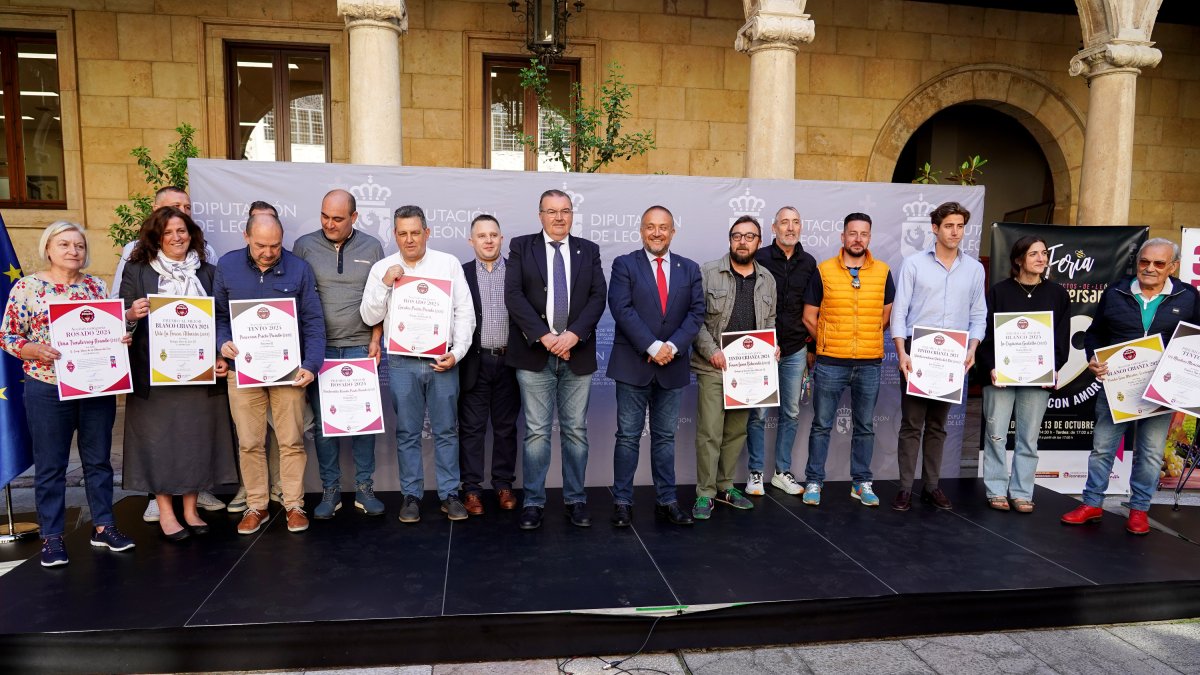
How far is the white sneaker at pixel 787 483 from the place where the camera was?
4.93 m

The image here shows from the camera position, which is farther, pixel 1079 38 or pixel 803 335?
pixel 1079 38

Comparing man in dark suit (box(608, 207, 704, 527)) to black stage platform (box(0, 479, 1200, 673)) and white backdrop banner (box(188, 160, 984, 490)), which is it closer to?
black stage platform (box(0, 479, 1200, 673))

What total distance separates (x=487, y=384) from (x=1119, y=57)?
719 centimetres

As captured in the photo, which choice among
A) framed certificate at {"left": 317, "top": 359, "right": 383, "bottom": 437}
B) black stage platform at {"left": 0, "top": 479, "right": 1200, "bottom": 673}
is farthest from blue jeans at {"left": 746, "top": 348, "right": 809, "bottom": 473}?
framed certificate at {"left": 317, "top": 359, "right": 383, "bottom": 437}

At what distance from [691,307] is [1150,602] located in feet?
9.41

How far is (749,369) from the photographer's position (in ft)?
14.3

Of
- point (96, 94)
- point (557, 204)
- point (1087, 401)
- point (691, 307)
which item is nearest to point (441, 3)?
point (96, 94)

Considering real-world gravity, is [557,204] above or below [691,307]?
above

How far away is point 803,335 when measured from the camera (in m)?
→ 4.76

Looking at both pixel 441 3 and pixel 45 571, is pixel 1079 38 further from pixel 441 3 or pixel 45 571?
pixel 45 571

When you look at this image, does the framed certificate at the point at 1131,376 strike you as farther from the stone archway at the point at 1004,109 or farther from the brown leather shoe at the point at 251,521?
the stone archway at the point at 1004,109

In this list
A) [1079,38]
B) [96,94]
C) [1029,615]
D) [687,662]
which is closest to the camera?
[687,662]

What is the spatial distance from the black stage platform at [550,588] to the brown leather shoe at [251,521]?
0.23 feet

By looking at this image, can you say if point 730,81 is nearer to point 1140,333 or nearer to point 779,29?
point 779,29
